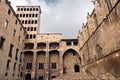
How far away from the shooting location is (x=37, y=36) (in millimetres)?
34250

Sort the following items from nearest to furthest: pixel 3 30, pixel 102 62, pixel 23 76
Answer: pixel 102 62, pixel 3 30, pixel 23 76

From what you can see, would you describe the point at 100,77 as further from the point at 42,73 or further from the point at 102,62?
the point at 42,73

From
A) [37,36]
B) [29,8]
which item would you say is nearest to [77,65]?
[37,36]

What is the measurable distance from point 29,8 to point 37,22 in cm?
643

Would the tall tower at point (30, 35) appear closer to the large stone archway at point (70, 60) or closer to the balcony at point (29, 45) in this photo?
the balcony at point (29, 45)

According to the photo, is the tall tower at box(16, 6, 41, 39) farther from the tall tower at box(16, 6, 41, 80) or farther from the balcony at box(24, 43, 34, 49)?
the balcony at box(24, 43, 34, 49)

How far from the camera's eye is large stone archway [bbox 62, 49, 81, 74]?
105 ft

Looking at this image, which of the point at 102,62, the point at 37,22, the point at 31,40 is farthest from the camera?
the point at 37,22

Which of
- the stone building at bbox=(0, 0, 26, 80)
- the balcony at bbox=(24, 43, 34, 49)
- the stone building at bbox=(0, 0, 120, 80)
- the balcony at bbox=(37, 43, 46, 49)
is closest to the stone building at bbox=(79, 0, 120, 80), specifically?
the stone building at bbox=(0, 0, 120, 80)

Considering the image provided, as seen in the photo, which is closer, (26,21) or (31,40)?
(31,40)

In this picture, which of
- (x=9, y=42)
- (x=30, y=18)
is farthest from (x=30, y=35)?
(x=9, y=42)

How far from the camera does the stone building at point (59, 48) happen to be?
13300 millimetres

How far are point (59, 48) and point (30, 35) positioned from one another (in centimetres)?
1017

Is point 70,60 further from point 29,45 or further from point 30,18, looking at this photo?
point 30,18
